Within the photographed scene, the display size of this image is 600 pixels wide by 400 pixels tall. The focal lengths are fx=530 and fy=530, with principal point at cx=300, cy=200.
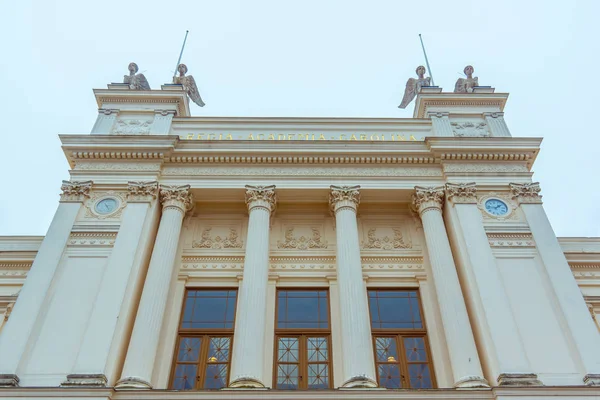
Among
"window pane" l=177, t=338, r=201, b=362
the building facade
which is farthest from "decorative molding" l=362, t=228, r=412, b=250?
"window pane" l=177, t=338, r=201, b=362

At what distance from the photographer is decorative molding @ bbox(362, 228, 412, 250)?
56.5 feet

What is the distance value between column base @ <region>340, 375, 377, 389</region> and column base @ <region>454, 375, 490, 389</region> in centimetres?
204

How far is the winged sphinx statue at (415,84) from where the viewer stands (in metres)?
21.7

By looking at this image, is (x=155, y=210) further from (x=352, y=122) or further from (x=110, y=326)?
(x=352, y=122)

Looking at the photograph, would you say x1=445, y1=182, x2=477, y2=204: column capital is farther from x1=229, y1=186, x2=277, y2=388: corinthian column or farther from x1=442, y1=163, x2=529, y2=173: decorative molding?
x1=229, y1=186, x2=277, y2=388: corinthian column

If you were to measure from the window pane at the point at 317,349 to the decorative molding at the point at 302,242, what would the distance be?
3226 mm

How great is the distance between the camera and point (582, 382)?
12.7 meters

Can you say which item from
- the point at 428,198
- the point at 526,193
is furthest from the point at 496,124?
the point at 428,198

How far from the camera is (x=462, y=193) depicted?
17.0 m

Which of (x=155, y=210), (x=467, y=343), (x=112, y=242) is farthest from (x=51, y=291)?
(x=467, y=343)

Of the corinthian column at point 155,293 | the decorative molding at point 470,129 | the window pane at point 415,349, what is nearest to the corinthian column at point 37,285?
the corinthian column at point 155,293

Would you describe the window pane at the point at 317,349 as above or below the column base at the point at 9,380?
above

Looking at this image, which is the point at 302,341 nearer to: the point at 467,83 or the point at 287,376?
the point at 287,376

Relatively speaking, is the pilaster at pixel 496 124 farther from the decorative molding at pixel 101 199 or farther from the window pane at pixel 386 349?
the decorative molding at pixel 101 199
